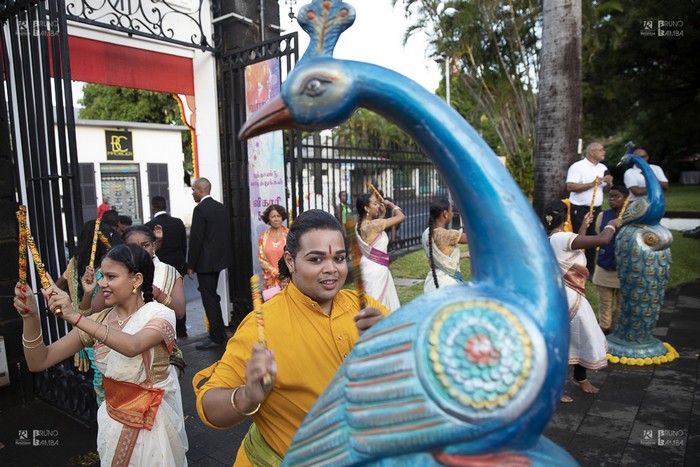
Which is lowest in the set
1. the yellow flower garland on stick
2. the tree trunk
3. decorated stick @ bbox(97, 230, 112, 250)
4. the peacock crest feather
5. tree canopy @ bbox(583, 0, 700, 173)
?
the yellow flower garland on stick

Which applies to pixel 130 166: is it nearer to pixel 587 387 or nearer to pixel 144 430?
pixel 144 430

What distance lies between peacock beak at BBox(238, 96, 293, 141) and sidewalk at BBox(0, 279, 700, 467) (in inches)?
111

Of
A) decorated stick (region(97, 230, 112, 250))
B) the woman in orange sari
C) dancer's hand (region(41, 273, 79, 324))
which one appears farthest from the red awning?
dancer's hand (region(41, 273, 79, 324))

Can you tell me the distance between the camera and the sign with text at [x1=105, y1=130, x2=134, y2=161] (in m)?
16.4

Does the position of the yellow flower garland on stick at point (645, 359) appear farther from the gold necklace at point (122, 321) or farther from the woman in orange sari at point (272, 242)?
the gold necklace at point (122, 321)

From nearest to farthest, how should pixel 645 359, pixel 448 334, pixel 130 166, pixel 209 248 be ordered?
pixel 448 334 < pixel 645 359 < pixel 209 248 < pixel 130 166

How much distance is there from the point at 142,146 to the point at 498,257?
18.5 meters

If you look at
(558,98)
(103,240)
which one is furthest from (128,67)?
(558,98)

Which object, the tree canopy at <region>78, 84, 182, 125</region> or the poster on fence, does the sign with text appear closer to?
the tree canopy at <region>78, 84, 182, 125</region>

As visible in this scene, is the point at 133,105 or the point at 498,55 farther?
the point at 133,105

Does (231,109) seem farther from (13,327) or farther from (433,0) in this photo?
(433,0)

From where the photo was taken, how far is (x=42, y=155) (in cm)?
378

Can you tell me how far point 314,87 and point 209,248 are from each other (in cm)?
480

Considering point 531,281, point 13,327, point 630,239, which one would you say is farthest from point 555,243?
point 13,327
